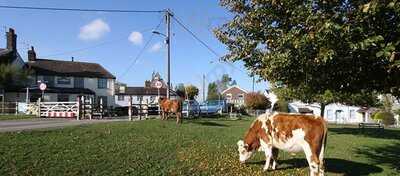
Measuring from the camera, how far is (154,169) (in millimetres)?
13820

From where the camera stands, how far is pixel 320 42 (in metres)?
11.1

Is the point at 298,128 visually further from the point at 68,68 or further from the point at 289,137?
the point at 68,68

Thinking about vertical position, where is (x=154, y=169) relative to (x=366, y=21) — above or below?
below

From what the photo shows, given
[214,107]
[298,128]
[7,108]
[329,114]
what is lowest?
[329,114]

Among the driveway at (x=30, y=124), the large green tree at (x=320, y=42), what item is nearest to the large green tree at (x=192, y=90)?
the driveway at (x=30, y=124)

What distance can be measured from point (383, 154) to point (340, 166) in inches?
278

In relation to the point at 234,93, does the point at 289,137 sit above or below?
below

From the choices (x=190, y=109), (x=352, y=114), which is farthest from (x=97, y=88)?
(x=352, y=114)

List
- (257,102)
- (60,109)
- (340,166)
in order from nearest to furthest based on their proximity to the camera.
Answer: (340,166) → (60,109) → (257,102)

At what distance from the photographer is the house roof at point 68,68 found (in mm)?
75006

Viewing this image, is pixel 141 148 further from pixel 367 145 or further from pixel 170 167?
pixel 367 145

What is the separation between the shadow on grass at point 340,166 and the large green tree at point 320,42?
260 centimetres

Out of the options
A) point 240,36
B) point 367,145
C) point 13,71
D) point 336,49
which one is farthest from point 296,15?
point 13,71

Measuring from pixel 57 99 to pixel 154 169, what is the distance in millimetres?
60433
